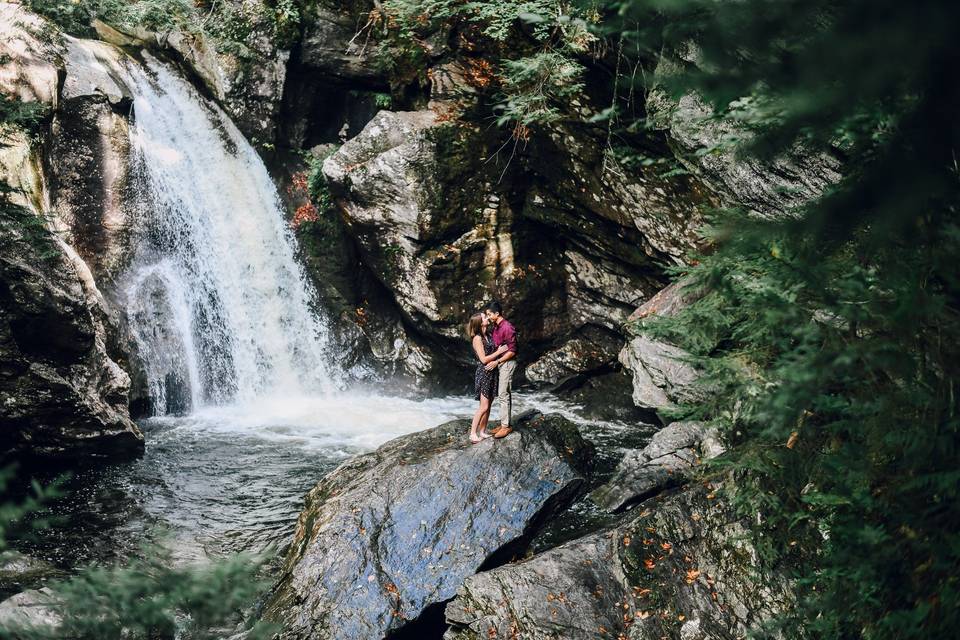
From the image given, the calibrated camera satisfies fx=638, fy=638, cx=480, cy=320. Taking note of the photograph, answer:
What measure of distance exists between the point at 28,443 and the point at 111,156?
6.29 metres

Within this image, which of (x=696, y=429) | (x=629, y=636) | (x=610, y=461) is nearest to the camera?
(x=629, y=636)

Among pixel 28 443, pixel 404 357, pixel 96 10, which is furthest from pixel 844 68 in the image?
pixel 96 10

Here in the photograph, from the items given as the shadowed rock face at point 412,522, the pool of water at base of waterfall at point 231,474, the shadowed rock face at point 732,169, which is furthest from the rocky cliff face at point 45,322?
the shadowed rock face at point 732,169

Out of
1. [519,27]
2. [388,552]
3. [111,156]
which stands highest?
[519,27]

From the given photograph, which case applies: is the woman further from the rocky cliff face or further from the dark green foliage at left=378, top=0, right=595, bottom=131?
the rocky cliff face

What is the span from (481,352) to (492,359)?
0.20 metres

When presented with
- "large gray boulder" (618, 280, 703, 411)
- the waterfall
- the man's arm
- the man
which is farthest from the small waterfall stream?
the man's arm

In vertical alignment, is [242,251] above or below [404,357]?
above

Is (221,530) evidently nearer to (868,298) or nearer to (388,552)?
(388,552)

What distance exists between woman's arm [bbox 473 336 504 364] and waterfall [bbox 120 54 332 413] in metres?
7.49

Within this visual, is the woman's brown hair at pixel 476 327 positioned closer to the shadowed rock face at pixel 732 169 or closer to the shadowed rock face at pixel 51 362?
the shadowed rock face at pixel 732 169

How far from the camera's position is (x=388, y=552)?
22.4 ft

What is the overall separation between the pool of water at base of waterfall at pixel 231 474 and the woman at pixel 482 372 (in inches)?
62.4

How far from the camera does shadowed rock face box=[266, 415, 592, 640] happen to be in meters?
6.32
